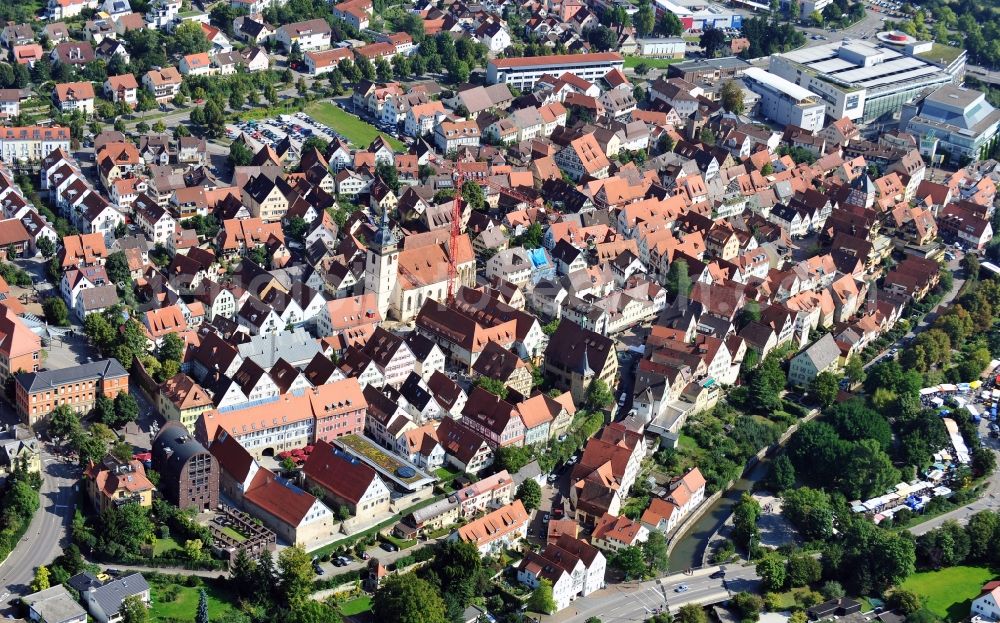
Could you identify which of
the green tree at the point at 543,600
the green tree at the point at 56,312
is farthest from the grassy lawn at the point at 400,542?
the green tree at the point at 56,312

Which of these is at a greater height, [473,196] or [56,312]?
[56,312]

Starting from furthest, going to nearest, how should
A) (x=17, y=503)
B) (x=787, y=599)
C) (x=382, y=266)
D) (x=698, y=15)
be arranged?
(x=698, y=15) → (x=382, y=266) → (x=787, y=599) → (x=17, y=503)

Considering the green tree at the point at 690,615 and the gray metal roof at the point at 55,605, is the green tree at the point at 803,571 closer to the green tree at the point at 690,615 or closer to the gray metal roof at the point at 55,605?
the green tree at the point at 690,615

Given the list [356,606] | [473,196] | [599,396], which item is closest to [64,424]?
[356,606]

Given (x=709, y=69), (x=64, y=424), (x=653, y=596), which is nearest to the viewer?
(x=653, y=596)

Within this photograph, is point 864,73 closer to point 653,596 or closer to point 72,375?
point 653,596

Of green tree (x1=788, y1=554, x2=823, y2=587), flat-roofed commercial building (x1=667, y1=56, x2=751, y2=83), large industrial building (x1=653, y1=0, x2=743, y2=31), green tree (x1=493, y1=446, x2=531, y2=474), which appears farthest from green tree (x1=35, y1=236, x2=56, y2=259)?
large industrial building (x1=653, y1=0, x2=743, y2=31)
